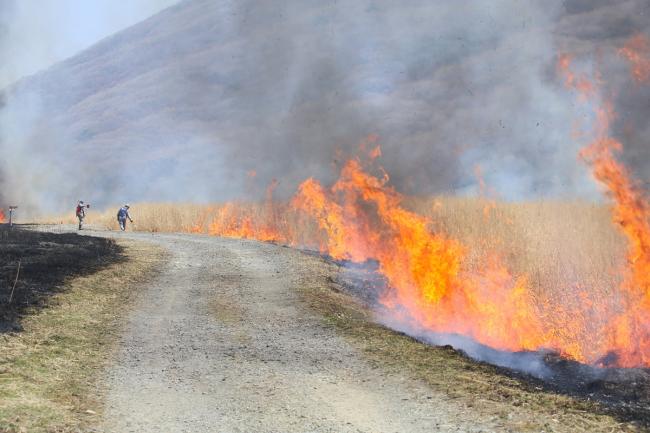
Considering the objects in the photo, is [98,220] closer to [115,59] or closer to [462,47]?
[462,47]

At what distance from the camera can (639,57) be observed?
12867 mm

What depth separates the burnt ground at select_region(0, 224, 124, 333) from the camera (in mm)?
11429

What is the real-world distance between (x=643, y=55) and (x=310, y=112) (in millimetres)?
28155

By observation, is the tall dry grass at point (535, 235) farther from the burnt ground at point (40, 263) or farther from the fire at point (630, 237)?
the burnt ground at point (40, 263)

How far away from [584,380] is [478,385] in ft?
8.57

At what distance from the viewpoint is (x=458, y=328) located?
1330 centimetres

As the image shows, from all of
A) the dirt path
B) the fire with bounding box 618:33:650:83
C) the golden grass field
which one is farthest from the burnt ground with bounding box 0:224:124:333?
the fire with bounding box 618:33:650:83

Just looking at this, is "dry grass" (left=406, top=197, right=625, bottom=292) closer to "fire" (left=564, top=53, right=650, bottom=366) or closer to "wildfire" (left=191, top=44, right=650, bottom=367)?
"wildfire" (left=191, top=44, right=650, bottom=367)

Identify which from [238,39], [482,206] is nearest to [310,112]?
[482,206]

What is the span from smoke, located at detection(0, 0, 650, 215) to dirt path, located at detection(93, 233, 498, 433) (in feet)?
28.9

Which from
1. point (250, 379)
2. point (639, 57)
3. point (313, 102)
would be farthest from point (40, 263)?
point (313, 102)

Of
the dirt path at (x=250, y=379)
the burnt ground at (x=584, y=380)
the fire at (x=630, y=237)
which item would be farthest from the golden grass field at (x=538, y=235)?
the dirt path at (x=250, y=379)

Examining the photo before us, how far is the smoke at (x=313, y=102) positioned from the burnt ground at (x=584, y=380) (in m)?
5.65

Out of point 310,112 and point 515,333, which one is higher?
point 310,112
